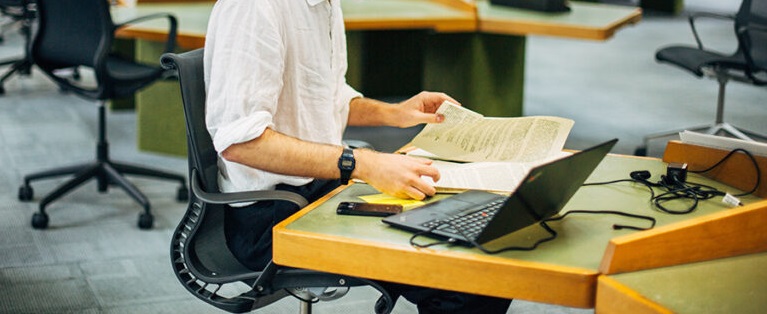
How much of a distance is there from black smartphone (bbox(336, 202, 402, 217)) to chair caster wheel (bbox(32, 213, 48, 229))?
2.21 meters

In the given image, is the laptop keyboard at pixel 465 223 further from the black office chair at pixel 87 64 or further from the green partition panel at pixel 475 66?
the green partition panel at pixel 475 66

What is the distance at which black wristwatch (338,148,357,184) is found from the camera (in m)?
1.70

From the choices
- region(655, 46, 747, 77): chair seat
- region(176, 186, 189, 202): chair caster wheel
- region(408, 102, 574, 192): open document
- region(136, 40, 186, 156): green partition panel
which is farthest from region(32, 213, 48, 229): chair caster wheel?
region(655, 46, 747, 77): chair seat

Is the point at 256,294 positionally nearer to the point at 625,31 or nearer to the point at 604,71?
the point at 604,71

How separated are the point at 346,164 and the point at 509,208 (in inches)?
17.0

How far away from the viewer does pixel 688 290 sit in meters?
1.29

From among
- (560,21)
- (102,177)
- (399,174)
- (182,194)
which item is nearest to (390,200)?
(399,174)

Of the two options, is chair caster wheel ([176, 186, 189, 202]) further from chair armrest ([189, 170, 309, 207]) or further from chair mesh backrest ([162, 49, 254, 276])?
chair armrest ([189, 170, 309, 207])

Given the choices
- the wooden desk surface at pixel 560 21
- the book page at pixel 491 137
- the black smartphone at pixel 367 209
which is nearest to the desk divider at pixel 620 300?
the black smartphone at pixel 367 209

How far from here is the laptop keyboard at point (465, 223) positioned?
1.42 meters

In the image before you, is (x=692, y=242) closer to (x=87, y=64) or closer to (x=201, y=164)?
(x=201, y=164)

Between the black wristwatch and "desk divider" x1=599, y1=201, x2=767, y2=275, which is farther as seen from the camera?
the black wristwatch

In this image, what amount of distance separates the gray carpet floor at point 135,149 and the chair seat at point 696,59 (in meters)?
0.48

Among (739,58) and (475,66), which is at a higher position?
(739,58)
